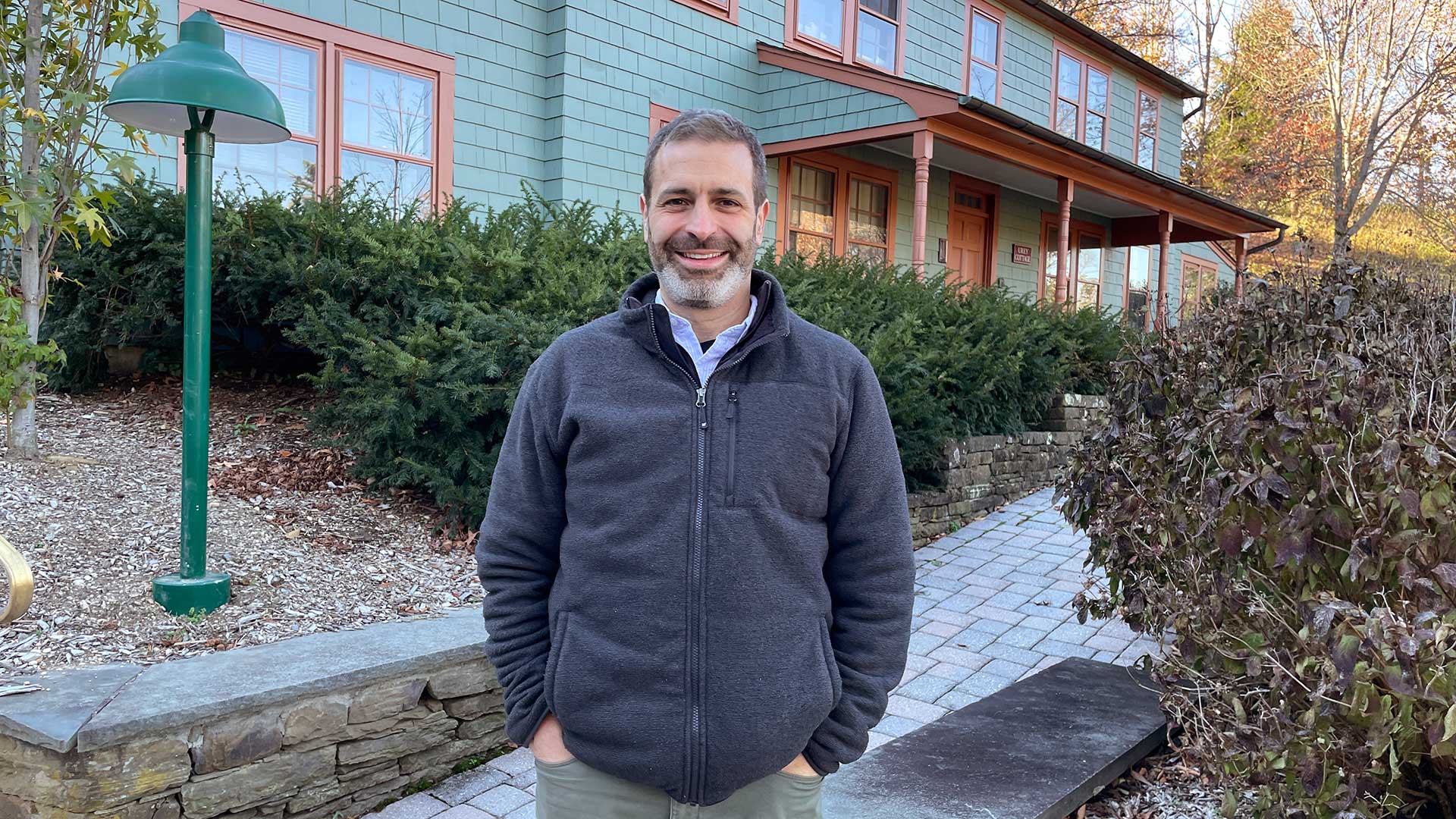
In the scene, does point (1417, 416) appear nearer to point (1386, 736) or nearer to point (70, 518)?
point (1386, 736)

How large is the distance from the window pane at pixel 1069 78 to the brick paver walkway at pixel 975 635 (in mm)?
10394

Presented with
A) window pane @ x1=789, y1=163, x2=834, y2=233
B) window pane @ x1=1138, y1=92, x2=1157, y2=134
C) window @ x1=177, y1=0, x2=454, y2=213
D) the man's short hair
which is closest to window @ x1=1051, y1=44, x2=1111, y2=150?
window pane @ x1=1138, y1=92, x2=1157, y2=134

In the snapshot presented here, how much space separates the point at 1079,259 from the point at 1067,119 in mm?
2677

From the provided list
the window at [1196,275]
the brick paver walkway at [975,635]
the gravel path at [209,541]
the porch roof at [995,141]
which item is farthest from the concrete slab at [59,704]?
the window at [1196,275]

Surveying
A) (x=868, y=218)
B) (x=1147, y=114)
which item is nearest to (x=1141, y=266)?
(x=1147, y=114)

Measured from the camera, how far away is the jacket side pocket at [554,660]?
1.83m

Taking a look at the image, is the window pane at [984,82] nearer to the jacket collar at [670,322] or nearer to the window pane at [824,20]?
the window pane at [824,20]

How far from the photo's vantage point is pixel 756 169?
194 cm

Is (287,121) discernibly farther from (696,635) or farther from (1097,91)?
(1097,91)

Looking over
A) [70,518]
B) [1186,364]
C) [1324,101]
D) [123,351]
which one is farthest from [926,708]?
[1324,101]

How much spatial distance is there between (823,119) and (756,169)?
943 cm

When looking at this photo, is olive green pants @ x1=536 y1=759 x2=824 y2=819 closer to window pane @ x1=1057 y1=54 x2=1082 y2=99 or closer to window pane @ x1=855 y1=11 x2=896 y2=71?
window pane @ x1=855 y1=11 x2=896 y2=71

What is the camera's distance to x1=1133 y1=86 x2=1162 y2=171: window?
18062mm

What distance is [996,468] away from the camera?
841cm
